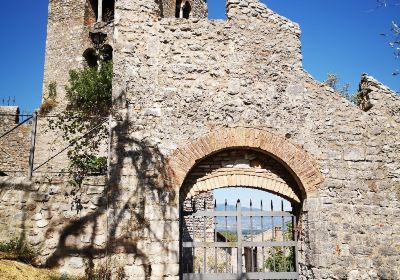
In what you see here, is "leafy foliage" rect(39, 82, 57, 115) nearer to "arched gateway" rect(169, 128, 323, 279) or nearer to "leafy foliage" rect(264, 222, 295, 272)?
"leafy foliage" rect(264, 222, 295, 272)

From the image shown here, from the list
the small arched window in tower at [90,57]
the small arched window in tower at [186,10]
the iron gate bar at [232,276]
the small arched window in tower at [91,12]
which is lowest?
the iron gate bar at [232,276]

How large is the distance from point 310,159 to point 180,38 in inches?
116

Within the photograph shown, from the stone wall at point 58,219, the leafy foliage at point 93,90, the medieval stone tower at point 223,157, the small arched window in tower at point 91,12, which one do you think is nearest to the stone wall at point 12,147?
the leafy foliage at point 93,90

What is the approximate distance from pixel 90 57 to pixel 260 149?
13146 mm

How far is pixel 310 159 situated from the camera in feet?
19.2

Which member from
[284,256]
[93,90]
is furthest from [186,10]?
[284,256]

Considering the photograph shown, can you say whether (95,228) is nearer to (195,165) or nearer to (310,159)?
(195,165)

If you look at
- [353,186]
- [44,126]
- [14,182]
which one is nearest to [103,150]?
[44,126]

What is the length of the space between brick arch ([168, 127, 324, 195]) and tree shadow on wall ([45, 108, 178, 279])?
0.44m

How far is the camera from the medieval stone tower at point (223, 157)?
17.9 ft

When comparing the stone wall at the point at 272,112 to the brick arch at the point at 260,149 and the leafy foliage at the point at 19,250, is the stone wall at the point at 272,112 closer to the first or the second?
the brick arch at the point at 260,149

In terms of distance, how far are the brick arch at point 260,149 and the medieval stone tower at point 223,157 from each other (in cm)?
2

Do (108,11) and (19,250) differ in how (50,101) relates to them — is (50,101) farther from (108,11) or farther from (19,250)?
(19,250)

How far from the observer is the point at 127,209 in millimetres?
5504
